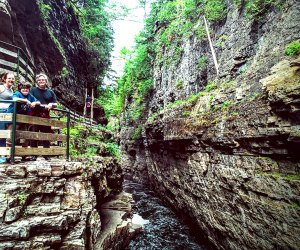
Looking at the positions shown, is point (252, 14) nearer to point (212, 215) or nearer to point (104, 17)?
point (212, 215)

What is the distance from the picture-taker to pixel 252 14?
966 cm

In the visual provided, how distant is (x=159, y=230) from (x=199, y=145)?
17.0 feet

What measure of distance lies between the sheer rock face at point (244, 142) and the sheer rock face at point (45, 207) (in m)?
5.22

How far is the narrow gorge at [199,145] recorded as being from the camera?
4336 millimetres

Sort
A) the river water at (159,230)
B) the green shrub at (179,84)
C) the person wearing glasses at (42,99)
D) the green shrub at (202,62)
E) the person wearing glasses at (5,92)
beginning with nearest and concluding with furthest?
the person wearing glasses at (5,92) < the person wearing glasses at (42,99) < the river water at (159,230) < the green shrub at (202,62) < the green shrub at (179,84)

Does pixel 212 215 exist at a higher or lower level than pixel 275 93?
lower

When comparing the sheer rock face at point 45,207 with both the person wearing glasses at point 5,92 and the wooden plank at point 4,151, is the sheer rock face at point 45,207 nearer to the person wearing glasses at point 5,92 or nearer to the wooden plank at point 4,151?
the wooden plank at point 4,151

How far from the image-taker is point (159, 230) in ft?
34.5

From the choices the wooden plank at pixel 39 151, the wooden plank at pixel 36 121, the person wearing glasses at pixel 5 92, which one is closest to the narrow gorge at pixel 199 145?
the wooden plank at pixel 39 151

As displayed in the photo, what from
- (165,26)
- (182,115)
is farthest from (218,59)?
(165,26)

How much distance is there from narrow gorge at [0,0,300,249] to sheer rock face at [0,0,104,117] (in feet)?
0.27

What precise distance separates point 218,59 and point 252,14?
9.05 ft

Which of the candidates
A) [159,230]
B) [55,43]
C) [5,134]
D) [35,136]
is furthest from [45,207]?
Result: [55,43]

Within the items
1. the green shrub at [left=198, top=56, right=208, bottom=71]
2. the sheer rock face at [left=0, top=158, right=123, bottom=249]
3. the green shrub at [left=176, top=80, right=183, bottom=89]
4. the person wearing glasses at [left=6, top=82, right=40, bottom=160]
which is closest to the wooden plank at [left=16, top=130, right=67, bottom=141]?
the person wearing glasses at [left=6, top=82, right=40, bottom=160]
